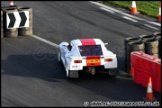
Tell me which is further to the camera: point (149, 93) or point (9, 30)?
point (9, 30)

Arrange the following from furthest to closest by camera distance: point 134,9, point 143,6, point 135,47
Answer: point 143,6 < point 134,9 < point 135,47

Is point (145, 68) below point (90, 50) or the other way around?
below

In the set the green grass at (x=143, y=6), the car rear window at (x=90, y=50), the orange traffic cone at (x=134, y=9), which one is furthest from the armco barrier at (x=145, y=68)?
the orange traffic cone at (x=134, y=9)

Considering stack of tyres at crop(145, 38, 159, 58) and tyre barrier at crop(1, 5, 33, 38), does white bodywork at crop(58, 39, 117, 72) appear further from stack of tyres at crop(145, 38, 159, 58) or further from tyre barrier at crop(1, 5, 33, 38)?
tyre barrier at crop(1, 5, 33, 38)

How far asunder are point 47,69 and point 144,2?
11588 mm

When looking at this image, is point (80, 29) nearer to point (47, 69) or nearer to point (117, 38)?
point (117, 38)

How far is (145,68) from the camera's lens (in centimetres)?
1833

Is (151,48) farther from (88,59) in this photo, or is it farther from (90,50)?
(88,59)

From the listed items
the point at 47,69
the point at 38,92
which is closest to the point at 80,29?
the point at 47,69

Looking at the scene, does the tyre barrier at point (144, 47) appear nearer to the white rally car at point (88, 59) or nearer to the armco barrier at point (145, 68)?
the armco barrier at point (145, 68)

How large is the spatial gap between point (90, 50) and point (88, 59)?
51 cm

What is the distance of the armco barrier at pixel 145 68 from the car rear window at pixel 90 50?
1.31 metres

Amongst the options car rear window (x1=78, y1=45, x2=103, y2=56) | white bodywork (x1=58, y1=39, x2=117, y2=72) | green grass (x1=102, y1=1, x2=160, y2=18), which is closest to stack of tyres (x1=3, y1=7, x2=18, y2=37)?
white bodywork (x1=58, y1=39, x2=117, y2=72)

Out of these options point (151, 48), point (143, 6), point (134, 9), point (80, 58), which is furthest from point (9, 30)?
point (143, 6)
